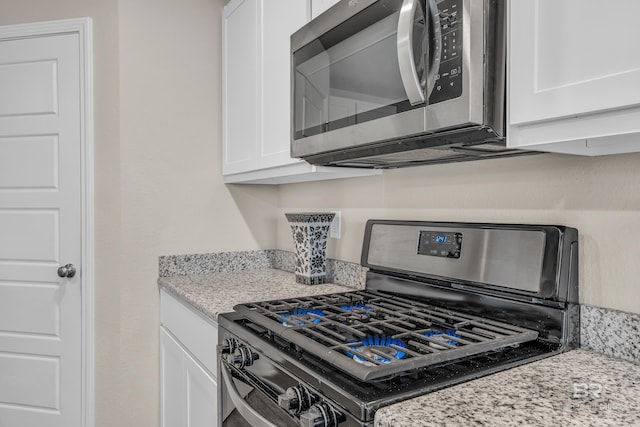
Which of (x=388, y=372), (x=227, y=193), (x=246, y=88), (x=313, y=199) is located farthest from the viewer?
(x=227, y=193)

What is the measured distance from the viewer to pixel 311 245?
1816 mm

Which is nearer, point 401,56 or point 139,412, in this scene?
point 401,56

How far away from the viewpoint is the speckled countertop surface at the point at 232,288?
4.99 feet

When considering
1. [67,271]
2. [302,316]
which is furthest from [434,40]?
[67,271]

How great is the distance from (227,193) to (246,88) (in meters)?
0.59

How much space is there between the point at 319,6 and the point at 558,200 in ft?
3.13

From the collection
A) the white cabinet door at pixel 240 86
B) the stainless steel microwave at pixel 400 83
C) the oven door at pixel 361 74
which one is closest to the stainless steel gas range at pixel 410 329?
the stainless steel microwave at pixel 400 83

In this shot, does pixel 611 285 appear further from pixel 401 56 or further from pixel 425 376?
pixel 401 56

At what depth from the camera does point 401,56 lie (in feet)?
2.97

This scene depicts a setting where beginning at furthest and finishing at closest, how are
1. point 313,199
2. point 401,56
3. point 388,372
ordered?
point 313,199 < point 401,56 < point 388,372

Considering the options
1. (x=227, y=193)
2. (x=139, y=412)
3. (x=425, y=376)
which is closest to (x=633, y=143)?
(x=425, y=376)

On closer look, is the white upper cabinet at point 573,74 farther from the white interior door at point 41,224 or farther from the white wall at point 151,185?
the white interior door at point 41,224

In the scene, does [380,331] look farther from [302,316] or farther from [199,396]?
[199,396]

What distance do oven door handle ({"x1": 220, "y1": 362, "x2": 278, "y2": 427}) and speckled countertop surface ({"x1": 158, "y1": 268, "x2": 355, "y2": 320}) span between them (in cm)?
21
